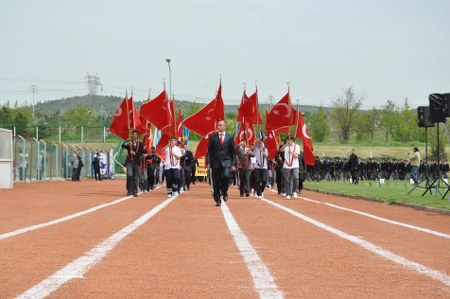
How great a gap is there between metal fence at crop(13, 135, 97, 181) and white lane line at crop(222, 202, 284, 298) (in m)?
33.9

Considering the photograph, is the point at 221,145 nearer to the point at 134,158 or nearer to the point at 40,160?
the point at 134,158

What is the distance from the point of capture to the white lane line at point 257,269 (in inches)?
283

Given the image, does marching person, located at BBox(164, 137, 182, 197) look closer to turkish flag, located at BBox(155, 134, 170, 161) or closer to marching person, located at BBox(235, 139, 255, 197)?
marching person, located at BBox(235, 139, 255, 197)

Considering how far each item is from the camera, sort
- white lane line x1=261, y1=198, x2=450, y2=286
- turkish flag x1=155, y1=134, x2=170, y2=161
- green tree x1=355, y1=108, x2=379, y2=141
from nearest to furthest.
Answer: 1. white lane line x1=261, y1=198, x2=450, y2=286
2. turkish flag x1=155, y1=134, x2=170, y2=161
3. green tree x1=355, y1=108, x2=379, y2=141

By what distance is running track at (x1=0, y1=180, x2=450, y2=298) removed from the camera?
737cm

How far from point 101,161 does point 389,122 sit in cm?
8080

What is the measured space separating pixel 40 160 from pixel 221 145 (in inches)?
1232

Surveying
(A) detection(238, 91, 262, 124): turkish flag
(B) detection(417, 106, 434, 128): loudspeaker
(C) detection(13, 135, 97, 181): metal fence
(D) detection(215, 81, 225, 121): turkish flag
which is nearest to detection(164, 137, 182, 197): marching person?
(D) detection(215, 81, 225, 121): turkish flag

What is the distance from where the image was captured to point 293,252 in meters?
10.4

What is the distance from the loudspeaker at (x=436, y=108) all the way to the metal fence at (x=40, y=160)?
26.5 m

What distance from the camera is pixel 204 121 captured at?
3362cm

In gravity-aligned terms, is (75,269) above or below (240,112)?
below

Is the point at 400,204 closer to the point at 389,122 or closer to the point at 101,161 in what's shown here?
the point at 101,161

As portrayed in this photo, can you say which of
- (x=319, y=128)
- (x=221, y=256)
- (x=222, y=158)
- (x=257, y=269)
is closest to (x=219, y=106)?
(x=222, y=158)
